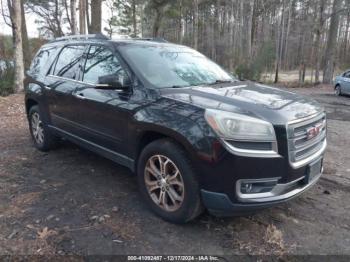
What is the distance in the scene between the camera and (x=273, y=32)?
143 feet

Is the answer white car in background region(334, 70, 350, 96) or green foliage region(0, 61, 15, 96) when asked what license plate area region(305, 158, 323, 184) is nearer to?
green foliage region(0, 61, 15, 96)

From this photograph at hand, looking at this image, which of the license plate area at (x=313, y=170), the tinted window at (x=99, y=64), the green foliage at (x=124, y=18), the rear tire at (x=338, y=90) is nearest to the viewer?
the license plate area at (x=313, y=170)

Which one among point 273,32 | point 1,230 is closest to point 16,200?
point 1,230

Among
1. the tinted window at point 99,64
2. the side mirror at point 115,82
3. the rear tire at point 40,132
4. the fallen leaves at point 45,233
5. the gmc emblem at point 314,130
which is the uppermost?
the tinted window at point 99,64

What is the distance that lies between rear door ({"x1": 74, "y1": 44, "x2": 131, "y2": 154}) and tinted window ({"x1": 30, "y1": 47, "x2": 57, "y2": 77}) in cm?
140

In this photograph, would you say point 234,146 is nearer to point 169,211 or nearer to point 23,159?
point 169,211

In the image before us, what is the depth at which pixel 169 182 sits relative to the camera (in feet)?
10.9

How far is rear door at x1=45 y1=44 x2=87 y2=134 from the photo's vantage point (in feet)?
15.2

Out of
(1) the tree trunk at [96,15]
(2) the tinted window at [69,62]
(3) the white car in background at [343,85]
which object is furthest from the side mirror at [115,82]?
(3) the white car in background at [343,85]

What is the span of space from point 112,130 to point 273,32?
4392 centimetres

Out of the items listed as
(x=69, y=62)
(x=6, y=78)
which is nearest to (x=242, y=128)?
(x=69, y=62)

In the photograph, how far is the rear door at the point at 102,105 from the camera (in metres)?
3.79

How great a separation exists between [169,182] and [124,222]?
0.65 m

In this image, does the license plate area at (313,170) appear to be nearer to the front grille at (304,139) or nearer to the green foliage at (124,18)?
the front grille at (304,139)
